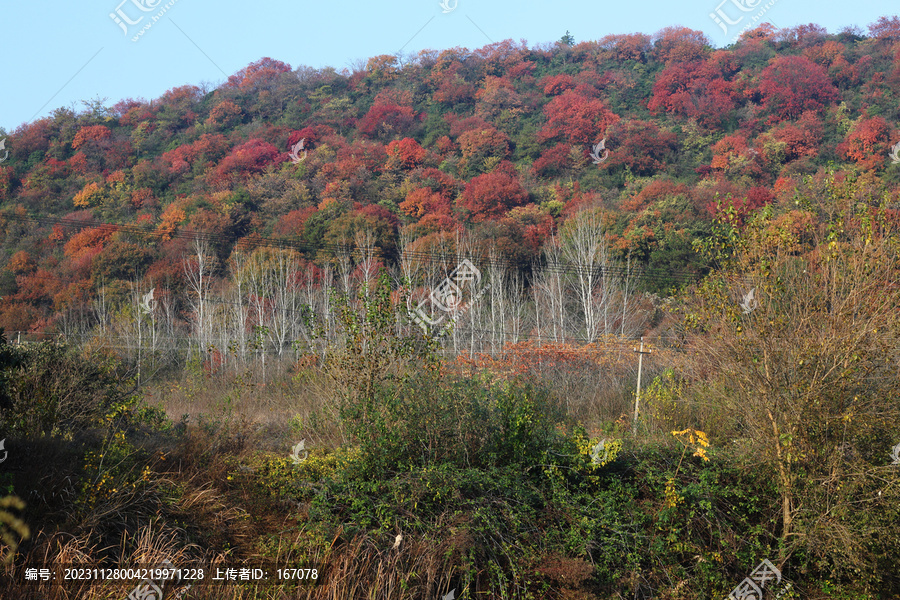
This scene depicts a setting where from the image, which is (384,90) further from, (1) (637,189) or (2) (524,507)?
(2) (524,507)

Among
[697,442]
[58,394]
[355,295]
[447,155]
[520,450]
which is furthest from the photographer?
[447,155]

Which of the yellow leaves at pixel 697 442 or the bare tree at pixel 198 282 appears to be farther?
the bare tree at pixel 198 282

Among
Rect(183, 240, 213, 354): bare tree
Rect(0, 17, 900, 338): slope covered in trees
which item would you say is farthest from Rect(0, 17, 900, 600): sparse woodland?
Rect(0, 17, 900, 338): slope covered in trees

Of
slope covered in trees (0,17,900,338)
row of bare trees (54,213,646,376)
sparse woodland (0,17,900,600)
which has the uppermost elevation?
slope covered in trees (0,17,900,338)

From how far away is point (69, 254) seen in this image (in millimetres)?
29938

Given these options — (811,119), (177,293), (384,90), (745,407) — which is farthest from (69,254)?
(811,119)

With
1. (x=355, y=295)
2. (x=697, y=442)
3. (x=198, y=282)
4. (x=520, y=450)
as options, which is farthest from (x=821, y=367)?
(x=198, y=282)

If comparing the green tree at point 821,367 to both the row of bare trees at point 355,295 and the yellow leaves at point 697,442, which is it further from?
the row of bare trees at point 355,295

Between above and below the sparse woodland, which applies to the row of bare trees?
above

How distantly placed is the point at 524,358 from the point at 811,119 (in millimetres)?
30159

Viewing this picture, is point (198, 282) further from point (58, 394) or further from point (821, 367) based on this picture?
point (821, 367)

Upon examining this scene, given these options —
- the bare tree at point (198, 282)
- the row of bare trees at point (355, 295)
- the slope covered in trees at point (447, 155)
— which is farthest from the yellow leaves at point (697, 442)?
the bare tree at point (198, 282)

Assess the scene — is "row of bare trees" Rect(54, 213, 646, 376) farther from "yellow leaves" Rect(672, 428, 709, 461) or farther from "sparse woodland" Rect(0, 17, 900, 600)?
"yellow leaves" Rect(672, 428, 709, 461)

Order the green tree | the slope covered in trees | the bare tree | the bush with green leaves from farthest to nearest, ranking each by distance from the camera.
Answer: the slope covered in trees → the bare tree → the bush with green leaves → the green tree
